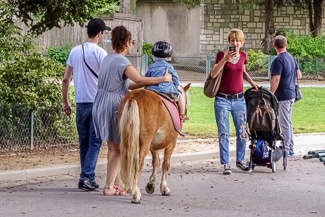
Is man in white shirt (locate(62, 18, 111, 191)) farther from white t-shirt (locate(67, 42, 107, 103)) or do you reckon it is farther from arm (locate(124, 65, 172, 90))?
arm (locate(124, 65, 172, 90))

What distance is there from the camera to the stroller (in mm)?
13156

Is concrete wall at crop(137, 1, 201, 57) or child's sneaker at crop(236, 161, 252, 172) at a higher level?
concrete wall at crop(137, 1, 201, 57)

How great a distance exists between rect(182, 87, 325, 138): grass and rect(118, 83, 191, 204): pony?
399 cm

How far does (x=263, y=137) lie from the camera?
1342 centimetres

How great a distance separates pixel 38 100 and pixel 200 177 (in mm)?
3990

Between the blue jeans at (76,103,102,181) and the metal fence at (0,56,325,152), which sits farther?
the metal fence at (0,56,325,152)

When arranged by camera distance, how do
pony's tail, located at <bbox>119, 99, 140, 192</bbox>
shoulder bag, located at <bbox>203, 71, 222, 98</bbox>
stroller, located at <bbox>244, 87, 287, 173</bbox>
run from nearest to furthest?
1. pony's tail, located at <bbox>119, 99, 140, 192</bbox>
2. shoulder bag, located at <bbox>203, 71, 222, 98</bbox>
3. stroller, located at <bbox>244, 87, 287, 173</bbox>

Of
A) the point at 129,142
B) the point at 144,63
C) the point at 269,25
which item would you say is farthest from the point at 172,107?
the point at 269,25

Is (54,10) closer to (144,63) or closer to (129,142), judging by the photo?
(129,142)

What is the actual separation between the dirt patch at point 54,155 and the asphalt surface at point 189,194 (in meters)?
0.53

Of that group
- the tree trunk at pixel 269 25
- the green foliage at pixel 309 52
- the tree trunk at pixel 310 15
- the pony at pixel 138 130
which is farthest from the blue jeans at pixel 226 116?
the tree trunk at pixel 310 15

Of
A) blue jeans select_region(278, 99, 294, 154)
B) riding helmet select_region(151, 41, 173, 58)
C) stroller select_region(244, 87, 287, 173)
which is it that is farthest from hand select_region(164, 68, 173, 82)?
blue jeans select_region(278, 99, 294, 154)

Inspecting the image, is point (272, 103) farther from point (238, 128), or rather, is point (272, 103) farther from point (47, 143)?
point (47, 143)

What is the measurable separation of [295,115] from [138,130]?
12.9 m
